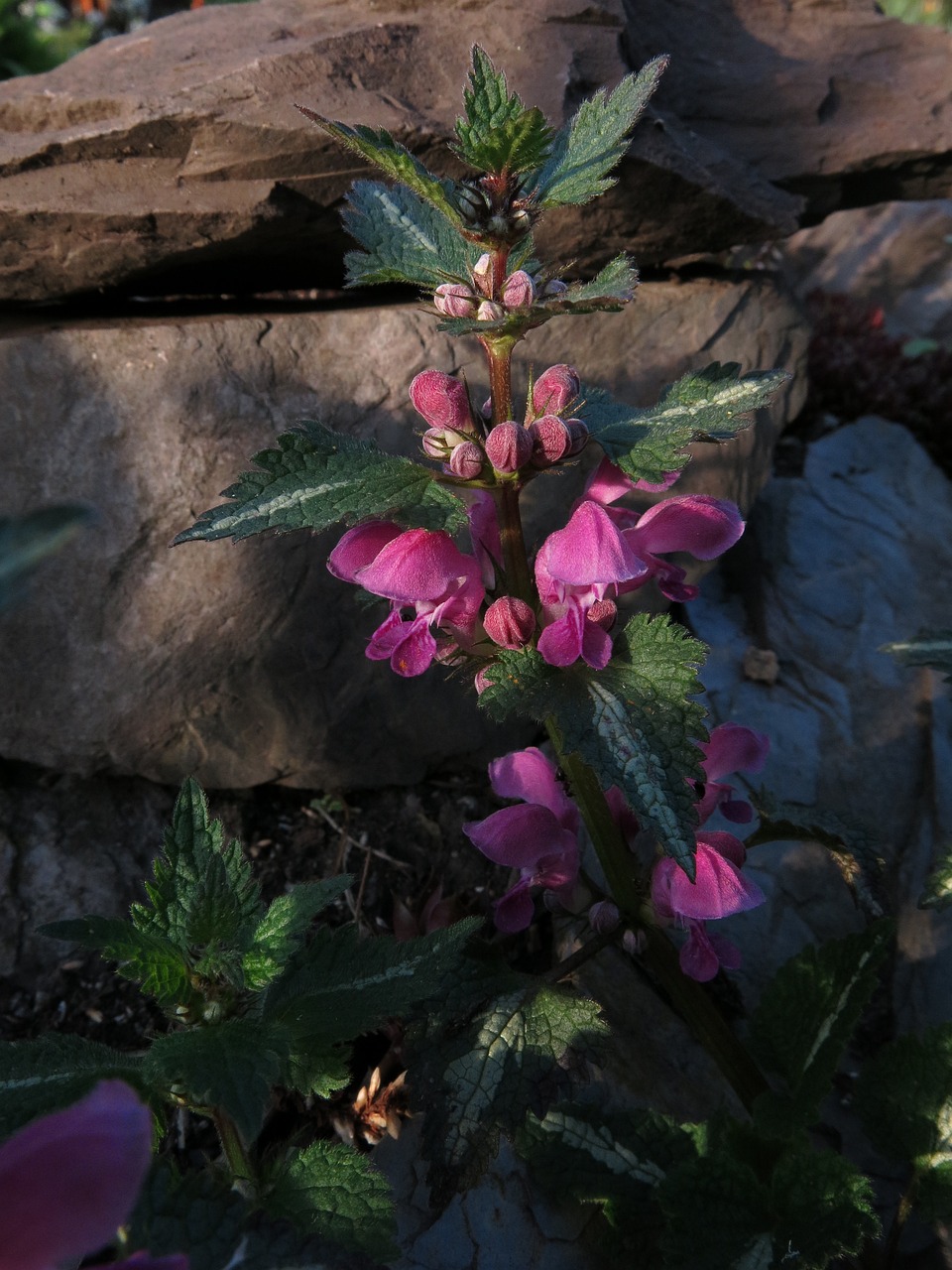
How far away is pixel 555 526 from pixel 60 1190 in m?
1.89

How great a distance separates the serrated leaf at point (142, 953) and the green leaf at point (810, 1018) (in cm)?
86

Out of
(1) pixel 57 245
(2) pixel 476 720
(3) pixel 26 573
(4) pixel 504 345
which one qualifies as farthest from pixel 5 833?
(3) pixel 26 573

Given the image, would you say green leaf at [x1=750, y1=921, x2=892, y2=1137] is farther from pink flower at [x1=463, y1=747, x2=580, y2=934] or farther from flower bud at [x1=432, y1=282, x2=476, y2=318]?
flower bud at [x1=432, y1=282, x2=476, y2=318]

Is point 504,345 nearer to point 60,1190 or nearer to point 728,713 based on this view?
point 60,1190

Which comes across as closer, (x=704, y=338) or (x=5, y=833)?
(x=5, y=833)

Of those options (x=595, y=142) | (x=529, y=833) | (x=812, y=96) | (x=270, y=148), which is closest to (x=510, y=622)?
(x=529, y=833)

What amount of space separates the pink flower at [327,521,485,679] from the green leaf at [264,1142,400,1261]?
582 millimetres

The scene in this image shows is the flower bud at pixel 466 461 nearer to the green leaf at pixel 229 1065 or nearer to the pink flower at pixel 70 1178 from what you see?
the green leaf at pixel 229 1065

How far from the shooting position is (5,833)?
2043mm

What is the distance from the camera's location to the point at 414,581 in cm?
119

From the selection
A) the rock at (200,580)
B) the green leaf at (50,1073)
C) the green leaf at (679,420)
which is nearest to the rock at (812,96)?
the rock at (200,580)

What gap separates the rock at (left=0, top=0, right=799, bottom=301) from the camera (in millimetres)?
1986

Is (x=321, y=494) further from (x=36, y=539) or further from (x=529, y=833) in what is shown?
(x=36, y=539)

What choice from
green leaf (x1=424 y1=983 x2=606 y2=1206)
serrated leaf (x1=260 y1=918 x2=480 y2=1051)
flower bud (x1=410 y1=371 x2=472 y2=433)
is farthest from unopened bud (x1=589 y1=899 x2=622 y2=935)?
flower bud (x1=410 y1=371 x2=472 y2=433)
